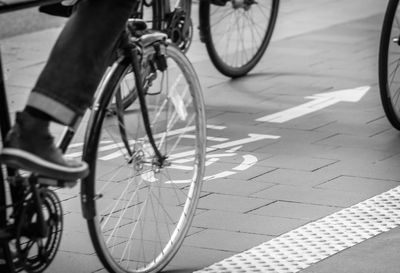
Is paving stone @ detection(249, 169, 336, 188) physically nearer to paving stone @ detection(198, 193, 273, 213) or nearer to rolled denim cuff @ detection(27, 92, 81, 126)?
paving stone @ detection(198, 193, 273, 213)

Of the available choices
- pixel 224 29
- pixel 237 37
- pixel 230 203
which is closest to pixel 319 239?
pixel 230 203

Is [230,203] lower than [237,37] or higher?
lower

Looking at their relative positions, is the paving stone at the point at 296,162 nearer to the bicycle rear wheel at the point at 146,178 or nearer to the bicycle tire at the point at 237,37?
the bicycle rear wheel at the point at 146,178

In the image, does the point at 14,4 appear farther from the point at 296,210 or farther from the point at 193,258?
the point at 296,210

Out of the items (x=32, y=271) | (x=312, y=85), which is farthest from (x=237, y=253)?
(x=312, y=85)

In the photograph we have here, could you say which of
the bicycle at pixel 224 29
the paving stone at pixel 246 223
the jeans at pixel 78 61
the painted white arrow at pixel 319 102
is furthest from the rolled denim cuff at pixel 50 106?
the painted white arrow at pixel 319 102

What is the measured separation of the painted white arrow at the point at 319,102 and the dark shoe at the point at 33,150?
3.44m

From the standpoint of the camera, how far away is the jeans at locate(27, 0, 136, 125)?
362 cm

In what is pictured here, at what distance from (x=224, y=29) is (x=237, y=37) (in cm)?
32

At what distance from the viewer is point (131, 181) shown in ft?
15.3

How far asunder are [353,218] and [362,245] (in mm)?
389

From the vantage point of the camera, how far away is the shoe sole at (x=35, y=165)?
11.8 feet

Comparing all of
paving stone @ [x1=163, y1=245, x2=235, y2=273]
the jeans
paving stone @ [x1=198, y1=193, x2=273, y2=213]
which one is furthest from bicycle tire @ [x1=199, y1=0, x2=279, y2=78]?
the jeans

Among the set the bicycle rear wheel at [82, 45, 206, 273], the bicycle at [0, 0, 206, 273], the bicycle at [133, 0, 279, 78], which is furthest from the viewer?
the bicycle at [133, 0, 279, 78]
